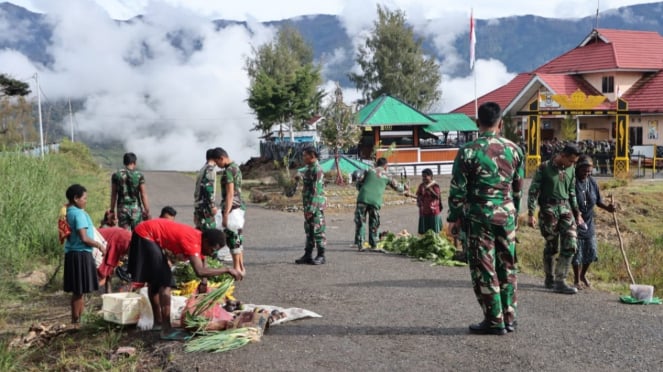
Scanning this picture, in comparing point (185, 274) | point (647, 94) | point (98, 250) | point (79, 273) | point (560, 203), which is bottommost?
point (185, 274)

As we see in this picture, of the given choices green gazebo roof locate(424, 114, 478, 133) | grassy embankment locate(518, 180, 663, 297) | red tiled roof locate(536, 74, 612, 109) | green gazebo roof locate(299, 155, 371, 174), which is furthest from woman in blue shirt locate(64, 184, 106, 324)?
green gazebo roof locate(424, 114, 478, 133)

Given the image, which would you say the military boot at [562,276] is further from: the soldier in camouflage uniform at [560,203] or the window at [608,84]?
the window at [608,84]

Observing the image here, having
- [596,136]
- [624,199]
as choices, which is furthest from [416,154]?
[624,199]

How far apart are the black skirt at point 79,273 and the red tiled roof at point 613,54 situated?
3255cm

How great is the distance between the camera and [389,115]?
38281 millimetres

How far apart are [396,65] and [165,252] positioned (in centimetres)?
5367

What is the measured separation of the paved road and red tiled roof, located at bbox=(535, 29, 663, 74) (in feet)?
94.1

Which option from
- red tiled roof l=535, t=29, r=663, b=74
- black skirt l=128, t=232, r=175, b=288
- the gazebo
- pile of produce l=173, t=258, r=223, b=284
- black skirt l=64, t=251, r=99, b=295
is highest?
red tiled roof l=535, t=29, r=663, b=74

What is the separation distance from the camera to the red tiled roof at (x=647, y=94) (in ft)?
111

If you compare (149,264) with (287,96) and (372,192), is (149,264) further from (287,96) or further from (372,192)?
(287,96)

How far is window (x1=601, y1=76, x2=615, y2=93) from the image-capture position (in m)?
36.1

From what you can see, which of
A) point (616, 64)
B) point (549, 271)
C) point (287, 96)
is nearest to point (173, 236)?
point (549, 271)

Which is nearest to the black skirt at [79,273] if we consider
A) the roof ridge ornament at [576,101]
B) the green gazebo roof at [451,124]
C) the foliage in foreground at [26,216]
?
the foliage in foreground at [26,216]

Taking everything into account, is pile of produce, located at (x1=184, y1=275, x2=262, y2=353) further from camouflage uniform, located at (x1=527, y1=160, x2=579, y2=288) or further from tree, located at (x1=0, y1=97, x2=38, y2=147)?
tree, located at (x1=0, y1=97, x2=38, y2=147)
